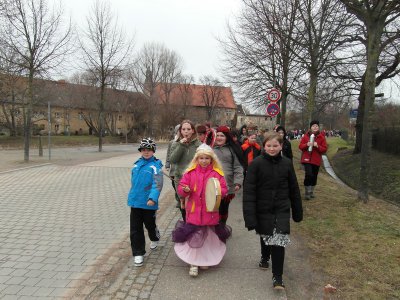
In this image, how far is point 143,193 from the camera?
4473 mm

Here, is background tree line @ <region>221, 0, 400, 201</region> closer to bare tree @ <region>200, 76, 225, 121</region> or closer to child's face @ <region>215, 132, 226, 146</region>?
child's face @ <region>215, 132, 226, 146</region>

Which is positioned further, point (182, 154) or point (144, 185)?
point (182, 154)

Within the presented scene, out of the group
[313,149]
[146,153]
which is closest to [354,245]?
[313,149]

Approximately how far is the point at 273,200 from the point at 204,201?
86cm

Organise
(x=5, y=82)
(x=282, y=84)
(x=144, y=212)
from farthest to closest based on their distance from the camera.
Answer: (x=5, y=82) → (x=282, y=84) → (x=144, y=212)

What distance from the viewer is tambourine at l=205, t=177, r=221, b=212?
165 inches

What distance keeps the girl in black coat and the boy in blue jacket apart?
1235 mm

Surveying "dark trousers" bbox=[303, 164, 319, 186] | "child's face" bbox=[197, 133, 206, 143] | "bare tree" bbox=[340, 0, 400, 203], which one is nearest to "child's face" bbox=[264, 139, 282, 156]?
"child's face" bbox=[197, 133, 206, 143]

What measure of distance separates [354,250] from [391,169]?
13.5 m

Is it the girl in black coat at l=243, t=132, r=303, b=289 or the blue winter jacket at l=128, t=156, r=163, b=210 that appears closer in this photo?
the girl in black coat at l=243, t=132, r=303, b=289

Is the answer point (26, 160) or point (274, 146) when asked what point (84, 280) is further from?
point (26, 160)

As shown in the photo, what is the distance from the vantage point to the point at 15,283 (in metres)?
3.92

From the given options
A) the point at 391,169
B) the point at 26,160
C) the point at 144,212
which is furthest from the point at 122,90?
the point at 144,212

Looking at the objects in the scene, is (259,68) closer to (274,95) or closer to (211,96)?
(274,95)
